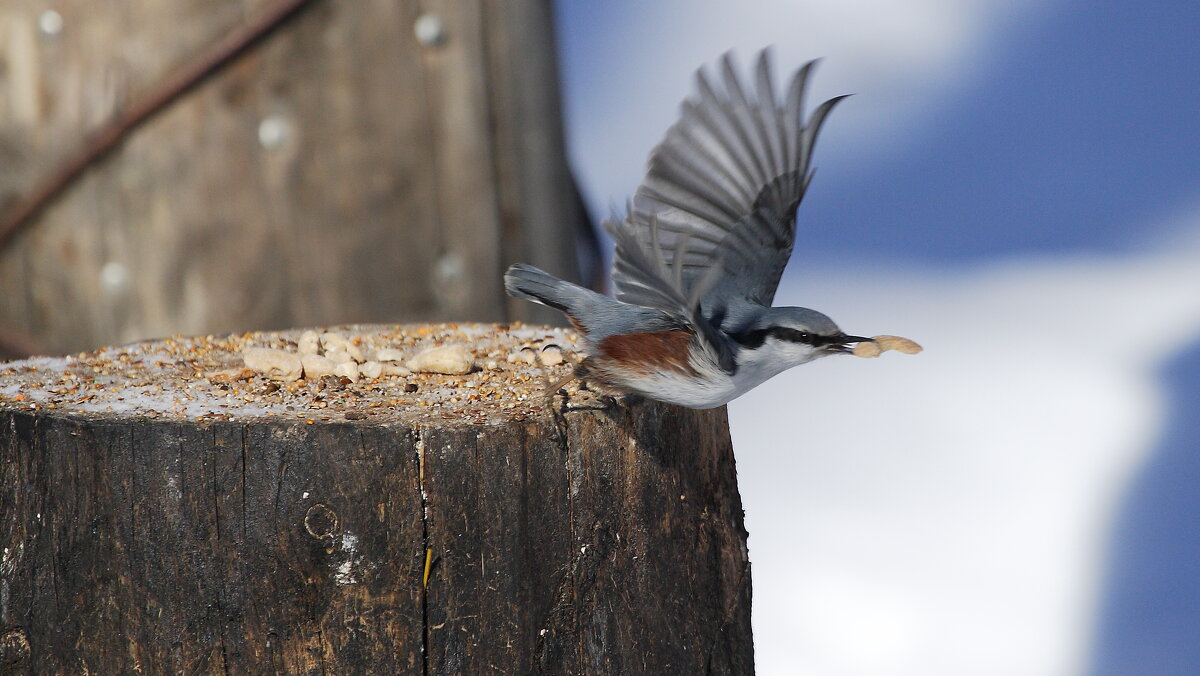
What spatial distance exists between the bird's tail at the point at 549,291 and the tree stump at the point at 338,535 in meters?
0.15

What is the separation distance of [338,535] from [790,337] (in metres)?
0.73

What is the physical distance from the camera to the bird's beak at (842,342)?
5.97ft

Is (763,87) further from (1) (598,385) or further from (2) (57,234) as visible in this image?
(2) (57,234)

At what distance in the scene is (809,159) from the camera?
1.96 metres

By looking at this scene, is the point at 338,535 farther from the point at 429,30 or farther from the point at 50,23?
the point at 50,23

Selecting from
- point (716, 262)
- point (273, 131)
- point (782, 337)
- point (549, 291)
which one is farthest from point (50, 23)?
point (782, 337)

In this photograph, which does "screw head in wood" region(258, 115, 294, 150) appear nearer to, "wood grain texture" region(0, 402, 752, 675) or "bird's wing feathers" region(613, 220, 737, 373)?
"wood grain texture" region(0, 402, 752, 675)

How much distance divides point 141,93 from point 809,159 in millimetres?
1815

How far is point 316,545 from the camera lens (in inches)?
68.4

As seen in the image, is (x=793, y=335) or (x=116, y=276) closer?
(x=793, y=335)

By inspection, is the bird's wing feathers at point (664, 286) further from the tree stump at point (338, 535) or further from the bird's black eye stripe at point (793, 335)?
the tree stump at point (338, 535)

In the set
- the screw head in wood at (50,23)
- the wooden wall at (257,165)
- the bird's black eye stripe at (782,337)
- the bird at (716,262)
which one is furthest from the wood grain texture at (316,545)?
the screw head in wood at (50,23)

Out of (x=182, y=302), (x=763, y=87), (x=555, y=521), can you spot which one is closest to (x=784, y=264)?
(x=763, y=87)

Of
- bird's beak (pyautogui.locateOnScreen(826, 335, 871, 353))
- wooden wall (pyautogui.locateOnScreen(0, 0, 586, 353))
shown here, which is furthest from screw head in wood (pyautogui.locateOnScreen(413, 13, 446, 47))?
bird's beak (pyautogui.locateOnScreen(826, 335, 871, 353))
